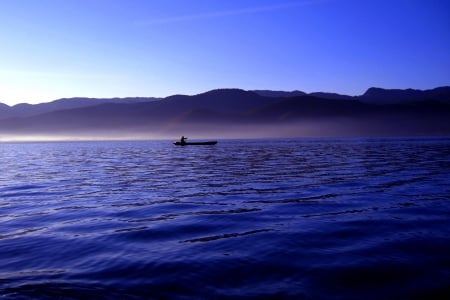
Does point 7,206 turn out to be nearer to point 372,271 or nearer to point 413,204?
point 372,271

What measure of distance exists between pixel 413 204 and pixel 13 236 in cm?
1509

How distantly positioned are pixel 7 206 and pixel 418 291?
55.3ft

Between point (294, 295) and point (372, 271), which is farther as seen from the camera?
point (372, 271)

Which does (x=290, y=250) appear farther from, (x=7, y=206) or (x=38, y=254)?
(x=7, y=206)

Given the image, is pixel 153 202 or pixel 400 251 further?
pixel 153 202

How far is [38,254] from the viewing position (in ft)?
31.1

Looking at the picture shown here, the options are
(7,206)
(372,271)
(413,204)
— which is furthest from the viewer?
(7,206)

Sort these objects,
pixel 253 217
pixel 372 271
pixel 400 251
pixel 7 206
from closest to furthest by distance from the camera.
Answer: pixel 372 271 → pixel 400 251 → pixel 253 217 → pixel 7 206

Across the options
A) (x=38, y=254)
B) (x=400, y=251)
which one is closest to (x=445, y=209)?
(x=400, y=251)

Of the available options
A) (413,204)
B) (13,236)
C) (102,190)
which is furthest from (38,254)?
(413,204)

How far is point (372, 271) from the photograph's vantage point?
779 centimetres

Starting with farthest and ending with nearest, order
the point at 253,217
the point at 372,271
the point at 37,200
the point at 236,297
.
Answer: the point at 37,200, the point at 253,217, the point at 372,271, the point at 236,297

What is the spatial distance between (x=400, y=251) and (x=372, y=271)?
6.19 ft

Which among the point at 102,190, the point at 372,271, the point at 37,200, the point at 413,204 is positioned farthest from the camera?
the point at 102,190
